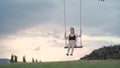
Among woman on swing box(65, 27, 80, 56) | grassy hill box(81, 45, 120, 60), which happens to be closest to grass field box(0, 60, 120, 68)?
woman on swing box(65, 27, 80, 56)

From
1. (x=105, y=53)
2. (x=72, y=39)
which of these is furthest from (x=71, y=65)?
(x=105, y=53)

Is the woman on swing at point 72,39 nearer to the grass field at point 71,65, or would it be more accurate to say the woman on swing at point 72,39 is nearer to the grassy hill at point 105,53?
the grass field at point 71,65

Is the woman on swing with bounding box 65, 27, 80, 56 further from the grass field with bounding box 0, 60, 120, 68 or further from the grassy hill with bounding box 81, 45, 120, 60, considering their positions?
the grassy hill with bounding box 81, 45, 120, 60

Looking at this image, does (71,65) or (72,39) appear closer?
(71,65)

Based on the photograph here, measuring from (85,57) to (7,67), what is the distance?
15.0 metres

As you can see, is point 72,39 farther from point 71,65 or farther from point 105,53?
point 105,53

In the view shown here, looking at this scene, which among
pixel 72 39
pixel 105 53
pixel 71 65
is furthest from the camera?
pixel 105 53

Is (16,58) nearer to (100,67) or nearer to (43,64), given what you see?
(43,64)

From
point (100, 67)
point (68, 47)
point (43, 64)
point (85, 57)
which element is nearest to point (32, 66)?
point (43, 64)

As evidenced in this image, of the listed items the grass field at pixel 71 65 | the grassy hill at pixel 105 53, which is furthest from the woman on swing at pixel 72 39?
the grassy hill at pixel 105 53

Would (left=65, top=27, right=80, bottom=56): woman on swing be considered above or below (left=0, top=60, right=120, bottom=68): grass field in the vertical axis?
above

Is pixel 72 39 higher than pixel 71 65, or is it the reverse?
pixel 72 39

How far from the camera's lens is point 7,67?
873 inches

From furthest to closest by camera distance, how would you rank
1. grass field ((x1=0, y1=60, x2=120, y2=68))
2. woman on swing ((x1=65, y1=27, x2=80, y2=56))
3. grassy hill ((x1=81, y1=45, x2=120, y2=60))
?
grassy hill ((x1=81, y1=45, x2=120, y2=60)), woman on swing ((x1=65, y1=27, x2=80, y2=56)), grass field ((x1=0, y1=60, x2=120, y2=68))
